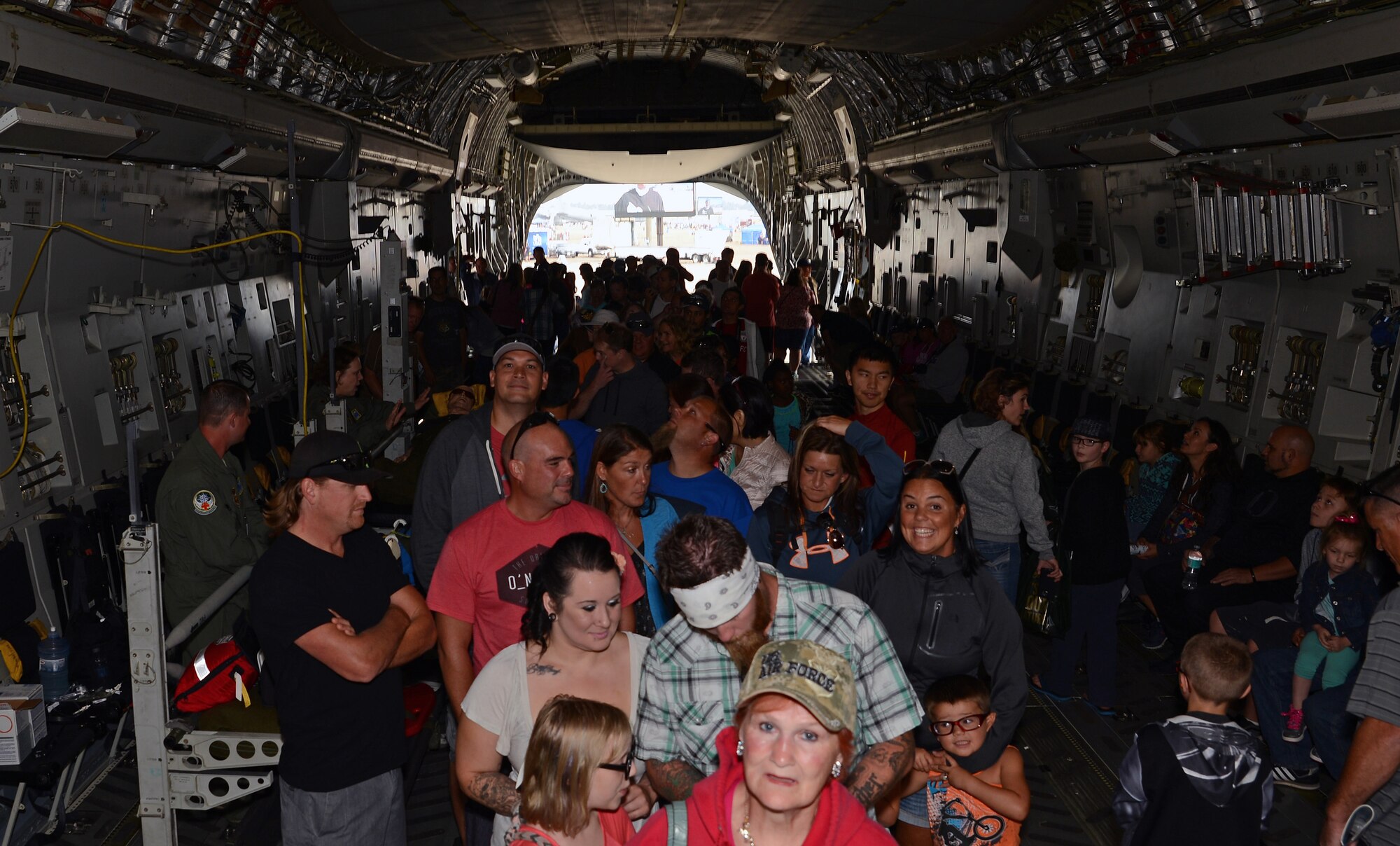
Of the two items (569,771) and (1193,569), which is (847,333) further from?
(569,771)

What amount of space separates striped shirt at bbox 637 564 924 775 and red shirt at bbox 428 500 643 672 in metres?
0.72

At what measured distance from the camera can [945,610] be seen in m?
3.73

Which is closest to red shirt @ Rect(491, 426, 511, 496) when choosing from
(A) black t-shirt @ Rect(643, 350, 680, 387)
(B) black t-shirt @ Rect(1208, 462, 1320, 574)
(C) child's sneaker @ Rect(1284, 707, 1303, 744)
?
(A) black t-shirt @ Rect(643, 350, 680, 387)

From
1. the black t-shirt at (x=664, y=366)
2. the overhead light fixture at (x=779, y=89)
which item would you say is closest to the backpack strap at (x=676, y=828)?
the black t-shirt at (x=664, y=366)

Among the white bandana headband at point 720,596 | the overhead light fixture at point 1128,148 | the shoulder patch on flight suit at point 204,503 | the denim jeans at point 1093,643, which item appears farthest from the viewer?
the overhead light fixture at point 1128,148

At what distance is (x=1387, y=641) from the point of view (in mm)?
3434

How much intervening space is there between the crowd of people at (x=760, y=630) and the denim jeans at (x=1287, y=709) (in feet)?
0.05

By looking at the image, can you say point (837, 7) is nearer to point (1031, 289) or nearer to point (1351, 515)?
point (1031, 289)

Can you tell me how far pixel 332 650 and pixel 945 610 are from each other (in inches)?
73.1

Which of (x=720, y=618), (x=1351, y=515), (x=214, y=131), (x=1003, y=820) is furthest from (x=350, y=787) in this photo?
(x=214, y=131)

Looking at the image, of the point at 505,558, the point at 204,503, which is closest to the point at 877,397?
the point at 505,558

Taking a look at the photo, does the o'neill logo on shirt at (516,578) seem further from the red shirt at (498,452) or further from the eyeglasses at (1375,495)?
the eyeglasses at (1375,495)

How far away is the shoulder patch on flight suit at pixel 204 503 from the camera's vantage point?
4.90m

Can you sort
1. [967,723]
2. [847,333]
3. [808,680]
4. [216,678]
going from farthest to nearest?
[847,333]
[216,678]
[967,723]
[808,680]
